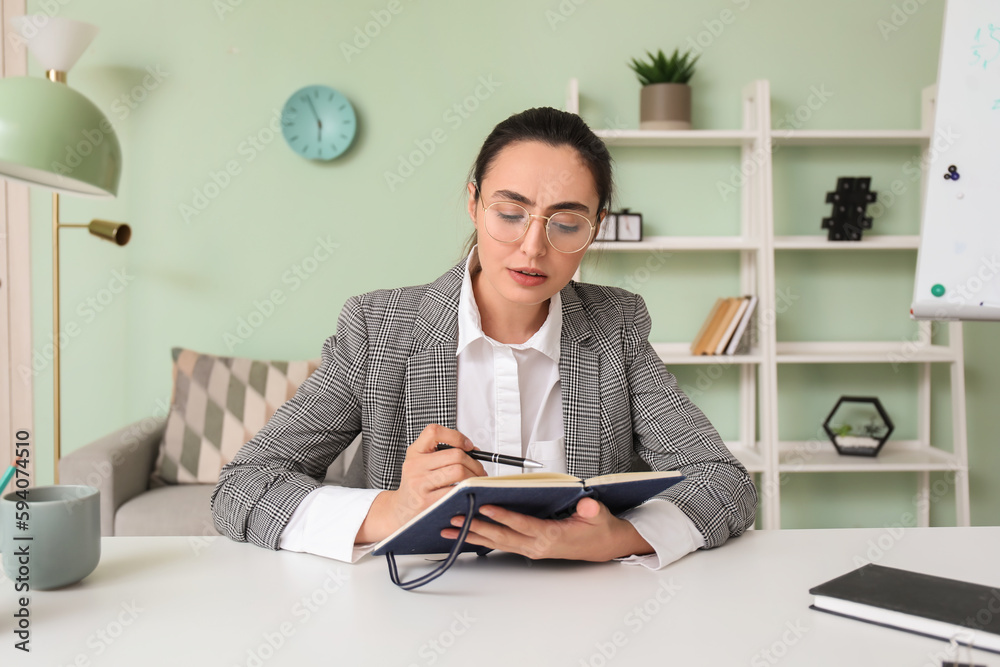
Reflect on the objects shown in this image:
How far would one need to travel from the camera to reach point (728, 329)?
114 inches

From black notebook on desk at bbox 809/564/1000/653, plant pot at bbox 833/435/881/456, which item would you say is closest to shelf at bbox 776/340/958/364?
plant pot at bbox 833/435/881/456

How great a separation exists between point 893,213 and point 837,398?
A: 753mm

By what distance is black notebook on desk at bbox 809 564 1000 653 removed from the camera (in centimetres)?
81

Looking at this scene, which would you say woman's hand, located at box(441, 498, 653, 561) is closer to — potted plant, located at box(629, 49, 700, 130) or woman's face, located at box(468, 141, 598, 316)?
woman's face, located at box(468, 141, 598, 316)

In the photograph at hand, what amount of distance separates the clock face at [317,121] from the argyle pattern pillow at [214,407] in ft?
2.77

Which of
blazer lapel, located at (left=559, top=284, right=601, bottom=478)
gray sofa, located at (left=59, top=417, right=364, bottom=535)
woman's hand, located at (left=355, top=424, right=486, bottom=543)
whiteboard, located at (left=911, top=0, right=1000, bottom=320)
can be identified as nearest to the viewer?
woman's hand, located at (left=355, top=424, right=486, bottom=543)

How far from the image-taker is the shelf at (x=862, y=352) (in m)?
2.87

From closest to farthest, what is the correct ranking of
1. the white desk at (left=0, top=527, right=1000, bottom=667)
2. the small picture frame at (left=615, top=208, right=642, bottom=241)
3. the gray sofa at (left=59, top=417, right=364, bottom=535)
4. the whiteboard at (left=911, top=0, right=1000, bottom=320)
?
the white desk at (left=0, top=527, right=1000, bottom=667), the whiteboard at (left=911, top=0, right=1000, bottom=320), the gray sofa at (left=59, top=417, right=364, bottom=535), the small picture frame at (left=615, top=208, right=642, bottom=241)

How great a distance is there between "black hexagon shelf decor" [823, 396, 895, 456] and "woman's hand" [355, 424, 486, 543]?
233 cm

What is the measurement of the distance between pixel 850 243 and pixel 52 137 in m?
2.49

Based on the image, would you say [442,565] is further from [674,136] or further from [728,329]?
[674,136]

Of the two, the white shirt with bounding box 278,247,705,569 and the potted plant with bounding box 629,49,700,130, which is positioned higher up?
the potted plant with bounding box 629,49,700,130

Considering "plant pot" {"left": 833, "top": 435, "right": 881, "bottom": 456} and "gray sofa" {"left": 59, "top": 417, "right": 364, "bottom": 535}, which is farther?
"plant pot" {"left": 833, "top": 435, "right": 881, "bottom": 456}

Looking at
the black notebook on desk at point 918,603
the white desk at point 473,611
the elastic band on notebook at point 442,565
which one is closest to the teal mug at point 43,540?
the white desk at point 473,611
